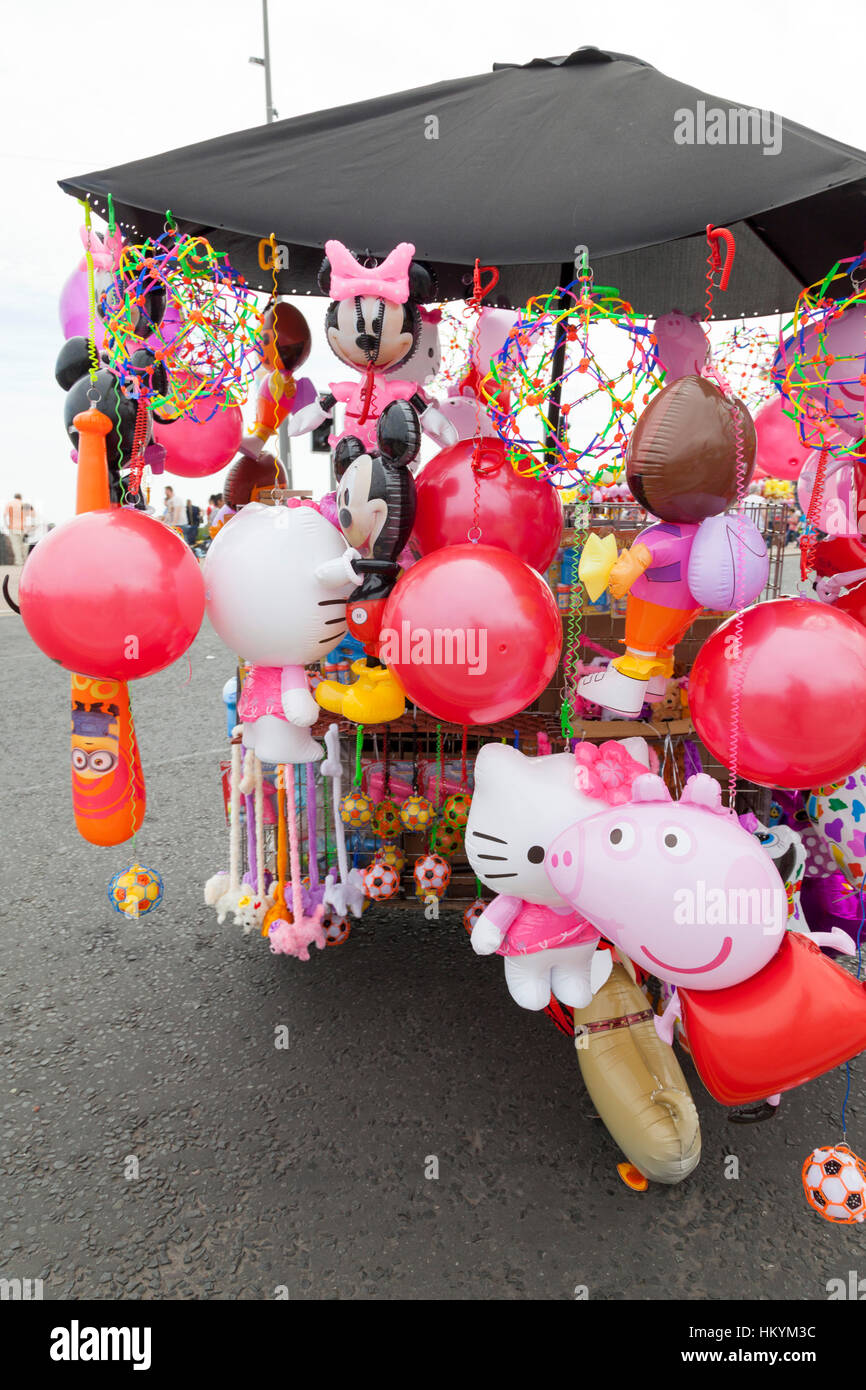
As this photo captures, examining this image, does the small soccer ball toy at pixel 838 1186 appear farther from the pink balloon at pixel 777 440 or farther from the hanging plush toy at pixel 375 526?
the pink balloon at pixel 777 440

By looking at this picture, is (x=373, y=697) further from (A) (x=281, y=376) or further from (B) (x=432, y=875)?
(A) (x=281, y=376)

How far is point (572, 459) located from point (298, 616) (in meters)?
0.84

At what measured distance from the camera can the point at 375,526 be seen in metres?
2.10

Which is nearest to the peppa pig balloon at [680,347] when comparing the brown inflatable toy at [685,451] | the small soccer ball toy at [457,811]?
the brown inflatable toy at [685,451]

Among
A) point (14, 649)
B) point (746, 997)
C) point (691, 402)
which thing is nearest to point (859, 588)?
point (691, 402)

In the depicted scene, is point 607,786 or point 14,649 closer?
point 607,786

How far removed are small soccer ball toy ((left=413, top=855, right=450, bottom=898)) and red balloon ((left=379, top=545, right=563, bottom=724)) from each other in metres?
1.08

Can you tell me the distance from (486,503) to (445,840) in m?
1.38

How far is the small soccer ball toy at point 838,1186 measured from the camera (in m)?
1.99

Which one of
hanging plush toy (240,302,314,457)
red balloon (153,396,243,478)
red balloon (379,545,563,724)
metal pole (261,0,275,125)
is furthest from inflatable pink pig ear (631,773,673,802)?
metal pole (261,0,275,125)

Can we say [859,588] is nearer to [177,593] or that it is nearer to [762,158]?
[762,158]

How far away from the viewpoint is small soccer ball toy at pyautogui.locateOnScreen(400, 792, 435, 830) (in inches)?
117

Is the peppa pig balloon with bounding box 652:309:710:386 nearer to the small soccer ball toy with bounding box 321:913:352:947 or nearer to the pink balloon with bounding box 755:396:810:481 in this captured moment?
the pink balloon with bounding box 755:396:810:481

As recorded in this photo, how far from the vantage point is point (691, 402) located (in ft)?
6.40
